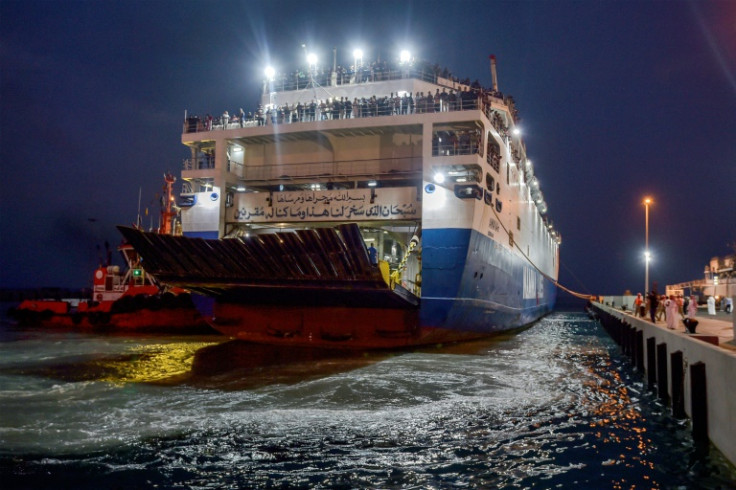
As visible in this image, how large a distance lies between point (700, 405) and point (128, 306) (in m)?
25.2

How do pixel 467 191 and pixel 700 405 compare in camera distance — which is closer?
pixel 700 405

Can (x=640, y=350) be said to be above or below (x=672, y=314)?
below

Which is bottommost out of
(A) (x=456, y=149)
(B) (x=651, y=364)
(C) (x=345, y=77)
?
(B) (x=651, y=364)

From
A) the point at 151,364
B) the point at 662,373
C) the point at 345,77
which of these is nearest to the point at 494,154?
the point at 345,77

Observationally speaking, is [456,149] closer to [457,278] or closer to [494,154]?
[494,154]

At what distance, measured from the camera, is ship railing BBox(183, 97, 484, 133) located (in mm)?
18016

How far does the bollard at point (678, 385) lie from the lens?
9.24m

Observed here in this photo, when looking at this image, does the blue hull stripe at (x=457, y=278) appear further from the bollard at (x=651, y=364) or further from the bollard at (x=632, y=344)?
the bollard at (x=651, y=364)

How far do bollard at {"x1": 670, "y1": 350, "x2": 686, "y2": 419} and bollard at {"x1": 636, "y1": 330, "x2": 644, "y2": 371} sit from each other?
5581 mm

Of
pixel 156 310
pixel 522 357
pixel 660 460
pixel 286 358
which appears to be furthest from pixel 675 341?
pixel 156 310

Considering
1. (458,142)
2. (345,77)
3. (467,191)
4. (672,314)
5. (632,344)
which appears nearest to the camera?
(672,314)

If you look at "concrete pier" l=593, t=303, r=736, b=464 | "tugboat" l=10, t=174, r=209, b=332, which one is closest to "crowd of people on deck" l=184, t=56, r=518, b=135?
"tugboat" l=10, t=174, r=209, b=332

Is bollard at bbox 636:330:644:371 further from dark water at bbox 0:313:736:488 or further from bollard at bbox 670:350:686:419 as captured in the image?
bollard at bbox 670:350:686:419

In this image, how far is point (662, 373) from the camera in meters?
11.1
